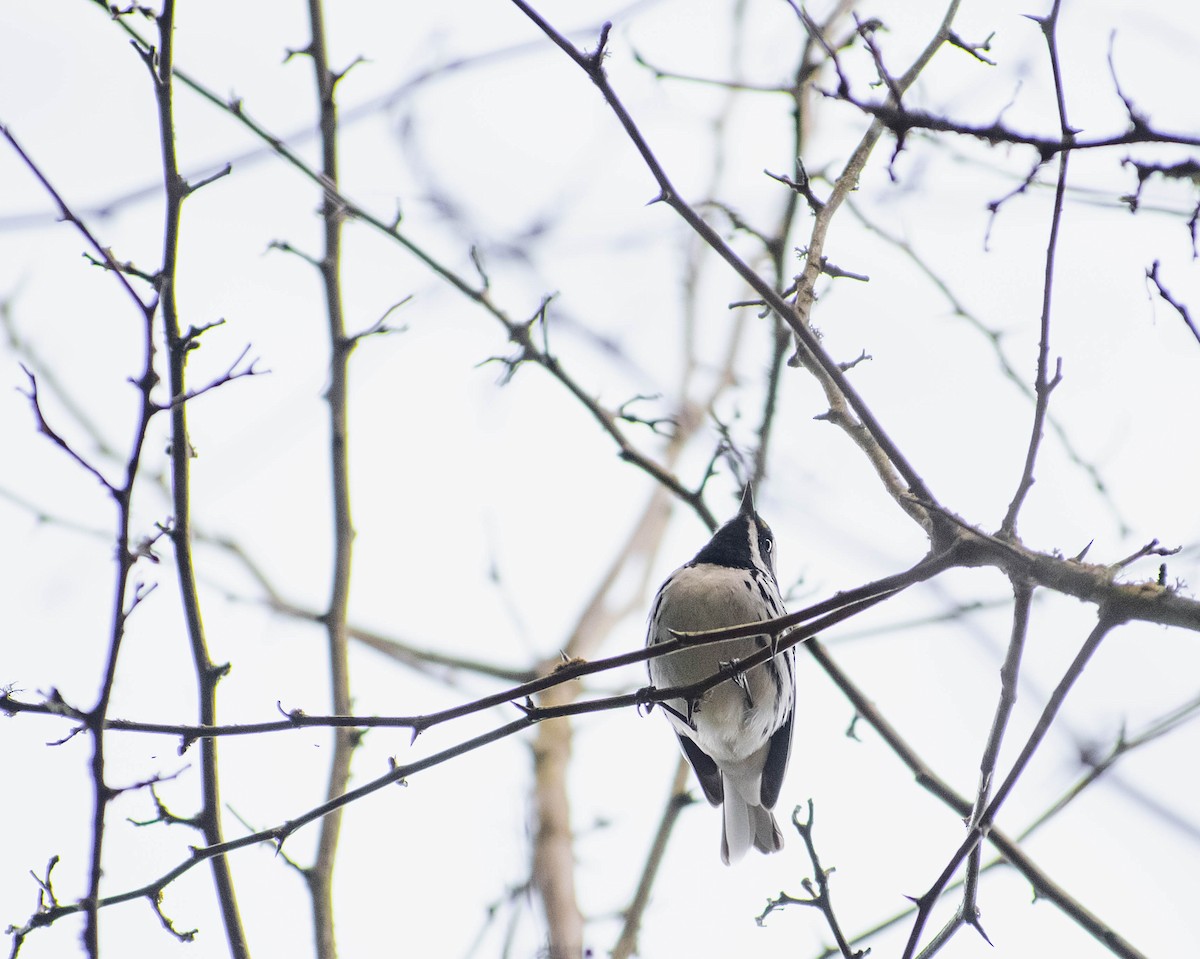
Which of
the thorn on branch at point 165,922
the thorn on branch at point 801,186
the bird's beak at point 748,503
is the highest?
the bird's beak at point 748,503

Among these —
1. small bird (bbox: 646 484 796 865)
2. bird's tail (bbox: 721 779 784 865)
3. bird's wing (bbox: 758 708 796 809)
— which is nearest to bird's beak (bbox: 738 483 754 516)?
small bird (bbox: 646 484 796 865)

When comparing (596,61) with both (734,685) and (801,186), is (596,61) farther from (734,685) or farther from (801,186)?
(734,685)

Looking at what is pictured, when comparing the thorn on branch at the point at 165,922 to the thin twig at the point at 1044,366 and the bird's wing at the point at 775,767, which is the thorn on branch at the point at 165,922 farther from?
the bird's wing at the point at 775,767

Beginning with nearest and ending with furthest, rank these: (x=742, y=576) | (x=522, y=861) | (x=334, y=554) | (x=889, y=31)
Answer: (x=334, y=554) < (x=889, y=31) < (x=522, y=861) < (x=742, y=576)

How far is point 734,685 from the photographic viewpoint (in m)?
4.31

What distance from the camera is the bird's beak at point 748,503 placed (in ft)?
14.7

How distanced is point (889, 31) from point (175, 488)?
235 centimetres

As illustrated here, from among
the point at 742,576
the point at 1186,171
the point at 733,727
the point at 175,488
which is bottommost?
the point at 1186,171

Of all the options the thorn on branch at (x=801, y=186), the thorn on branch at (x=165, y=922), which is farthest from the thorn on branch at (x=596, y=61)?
the thorn on branch at (x=165, y=922)

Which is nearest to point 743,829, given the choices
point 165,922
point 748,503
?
point 748,503

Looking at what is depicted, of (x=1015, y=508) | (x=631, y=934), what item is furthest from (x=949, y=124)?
(x=631, y=934)

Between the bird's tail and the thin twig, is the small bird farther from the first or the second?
the thin twig

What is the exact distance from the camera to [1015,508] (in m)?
2.26

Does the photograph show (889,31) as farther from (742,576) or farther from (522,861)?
(522,861)
